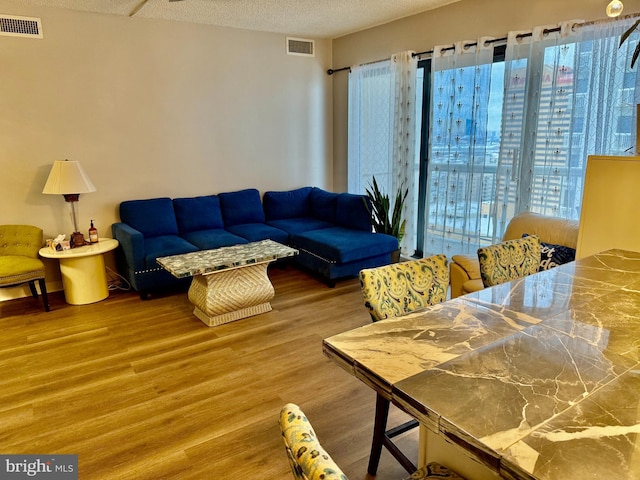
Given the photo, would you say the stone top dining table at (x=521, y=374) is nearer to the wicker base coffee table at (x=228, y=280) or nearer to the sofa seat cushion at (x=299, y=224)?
the wicker base coffee table at (x=228, y=280)

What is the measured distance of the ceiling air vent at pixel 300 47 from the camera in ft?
18.2

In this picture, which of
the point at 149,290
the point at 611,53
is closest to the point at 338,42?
the point at 611,53

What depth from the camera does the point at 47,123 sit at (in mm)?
4234

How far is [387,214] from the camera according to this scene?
4.89 m

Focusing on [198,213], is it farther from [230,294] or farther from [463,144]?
[463,144]

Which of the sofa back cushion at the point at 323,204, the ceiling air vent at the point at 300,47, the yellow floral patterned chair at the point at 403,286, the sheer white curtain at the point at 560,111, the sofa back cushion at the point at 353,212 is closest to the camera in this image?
the yellow floral patterned chair at the point at 403,286

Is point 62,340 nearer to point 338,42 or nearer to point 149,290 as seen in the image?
point 149,290

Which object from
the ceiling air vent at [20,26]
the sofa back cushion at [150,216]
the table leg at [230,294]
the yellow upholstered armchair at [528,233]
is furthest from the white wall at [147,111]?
the yellow upholstered armchair at [528,233]

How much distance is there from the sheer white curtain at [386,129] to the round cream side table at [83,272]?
3.09m

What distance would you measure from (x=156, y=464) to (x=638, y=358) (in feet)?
6.77

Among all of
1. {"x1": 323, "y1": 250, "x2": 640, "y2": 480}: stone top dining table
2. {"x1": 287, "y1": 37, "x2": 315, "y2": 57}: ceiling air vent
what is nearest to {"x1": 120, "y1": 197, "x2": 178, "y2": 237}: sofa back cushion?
{"x1": 287, "y1": 37, "x2": 315, "y2": 57}: ceiling air vent

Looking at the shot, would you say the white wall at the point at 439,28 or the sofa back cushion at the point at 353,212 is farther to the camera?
the sofa back cushion at the point at 353,212

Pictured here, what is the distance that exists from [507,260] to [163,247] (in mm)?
3228

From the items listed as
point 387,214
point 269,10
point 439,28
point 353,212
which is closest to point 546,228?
point 387,214
